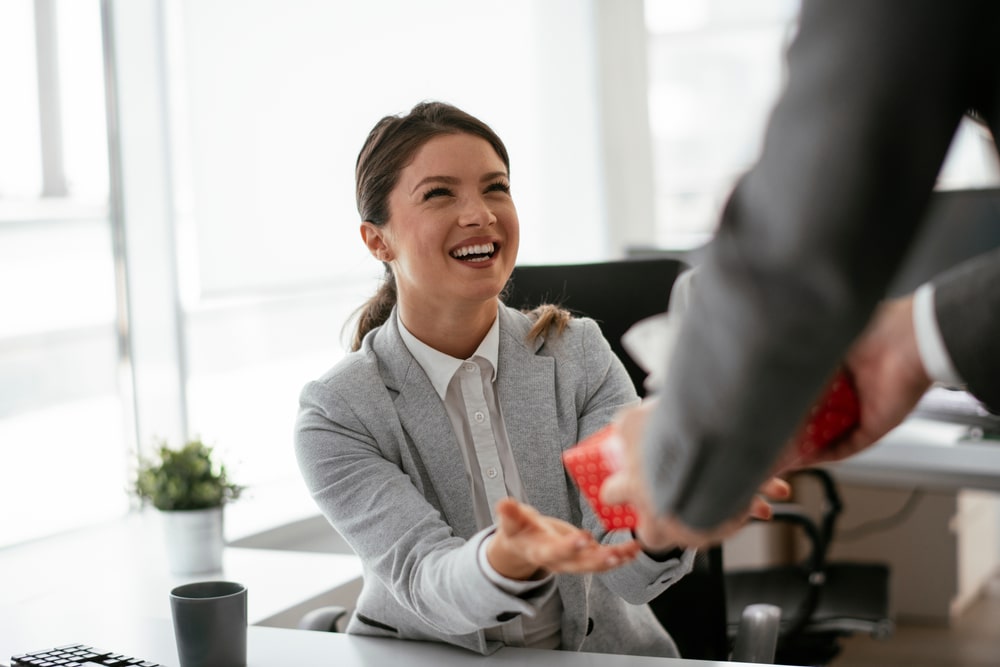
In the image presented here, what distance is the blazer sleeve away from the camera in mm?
1304

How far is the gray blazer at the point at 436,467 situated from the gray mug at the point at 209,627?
0.19 m

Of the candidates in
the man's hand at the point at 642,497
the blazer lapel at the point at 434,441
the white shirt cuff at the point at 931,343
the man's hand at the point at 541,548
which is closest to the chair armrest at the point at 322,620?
the blazer lapel at the point at 434,441

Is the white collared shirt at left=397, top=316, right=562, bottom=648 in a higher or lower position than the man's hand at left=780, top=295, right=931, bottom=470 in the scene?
lower

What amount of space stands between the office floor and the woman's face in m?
2.43

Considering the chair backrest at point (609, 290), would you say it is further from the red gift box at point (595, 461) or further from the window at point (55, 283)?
the window at point (55, 283)

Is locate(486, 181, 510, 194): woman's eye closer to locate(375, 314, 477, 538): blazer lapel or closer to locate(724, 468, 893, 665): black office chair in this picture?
locate(375, 314, 477, 538): blazer lapel

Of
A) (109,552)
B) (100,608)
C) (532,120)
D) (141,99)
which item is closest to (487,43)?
(532,120)

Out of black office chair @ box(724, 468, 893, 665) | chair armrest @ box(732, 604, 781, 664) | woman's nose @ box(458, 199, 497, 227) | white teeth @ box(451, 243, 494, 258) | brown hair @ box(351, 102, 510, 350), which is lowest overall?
black office chair @ box(724, 468, 893, 665)

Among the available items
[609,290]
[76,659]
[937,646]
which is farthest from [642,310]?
[937,646]

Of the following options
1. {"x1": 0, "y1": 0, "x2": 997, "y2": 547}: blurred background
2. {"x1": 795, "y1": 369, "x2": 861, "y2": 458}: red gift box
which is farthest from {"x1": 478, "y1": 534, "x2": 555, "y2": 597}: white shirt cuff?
{"x1": 0, "y1": 0, "x2": 997, "y2": 547}: blurred background

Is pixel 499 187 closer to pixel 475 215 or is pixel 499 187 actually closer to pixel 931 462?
pixel 475 215

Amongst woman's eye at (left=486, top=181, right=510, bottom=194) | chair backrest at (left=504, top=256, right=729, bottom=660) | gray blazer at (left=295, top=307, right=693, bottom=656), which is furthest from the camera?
chair backrest at (left=504, top=256, right=729, bottom=660)

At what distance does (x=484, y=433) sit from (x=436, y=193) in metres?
0.37

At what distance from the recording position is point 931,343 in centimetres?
85
